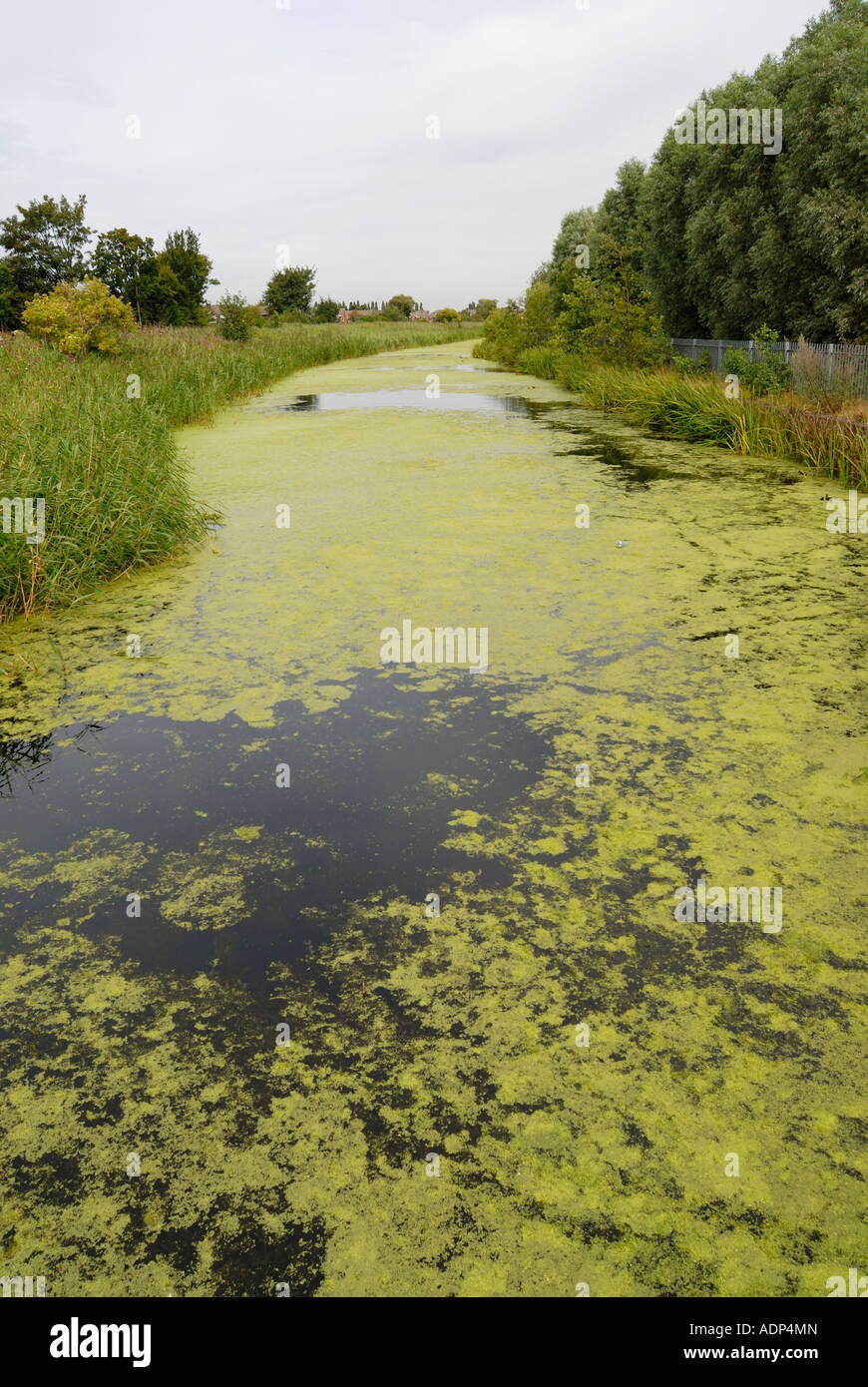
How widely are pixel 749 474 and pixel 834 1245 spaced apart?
565 cm

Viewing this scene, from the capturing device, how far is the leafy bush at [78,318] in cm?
911

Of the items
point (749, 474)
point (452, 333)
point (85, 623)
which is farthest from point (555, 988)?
point (452, 333)

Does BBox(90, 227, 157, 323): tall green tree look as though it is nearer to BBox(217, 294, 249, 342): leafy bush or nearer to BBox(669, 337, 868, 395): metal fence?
BBox(217, 294, 249, 342): leafy bush

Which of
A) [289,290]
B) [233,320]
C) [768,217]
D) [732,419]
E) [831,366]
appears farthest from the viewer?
[289,290]

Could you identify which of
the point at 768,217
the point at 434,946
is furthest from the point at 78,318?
the point at 434,946

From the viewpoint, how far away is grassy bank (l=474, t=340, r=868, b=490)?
5.84 meters

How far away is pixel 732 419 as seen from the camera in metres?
7.22

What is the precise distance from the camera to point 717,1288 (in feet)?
3.58

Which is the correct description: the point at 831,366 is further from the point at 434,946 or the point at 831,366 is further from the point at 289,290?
the point at 289,290

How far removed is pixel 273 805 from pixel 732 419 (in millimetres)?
6216

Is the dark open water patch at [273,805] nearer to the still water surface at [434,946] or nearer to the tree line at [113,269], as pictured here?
the still water surface at [434,946]

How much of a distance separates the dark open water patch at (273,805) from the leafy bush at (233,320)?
15792 mm
